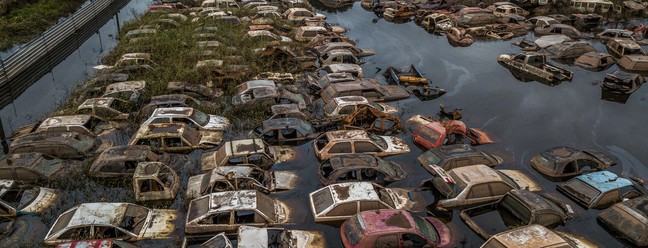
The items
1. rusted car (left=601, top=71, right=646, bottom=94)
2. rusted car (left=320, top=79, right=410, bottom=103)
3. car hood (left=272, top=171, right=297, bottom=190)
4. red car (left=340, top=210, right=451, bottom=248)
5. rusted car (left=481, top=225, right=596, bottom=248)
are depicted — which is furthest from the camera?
rusted car (left=601, top=71, right=646, bottom=94)

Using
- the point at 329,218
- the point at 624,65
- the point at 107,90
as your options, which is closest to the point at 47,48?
the point at 107,90

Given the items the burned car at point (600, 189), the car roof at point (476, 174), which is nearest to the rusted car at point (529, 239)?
the car roof at point (476, 174)

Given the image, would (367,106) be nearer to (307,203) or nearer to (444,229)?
(307,203)

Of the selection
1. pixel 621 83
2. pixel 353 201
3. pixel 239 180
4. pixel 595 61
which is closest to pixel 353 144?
pixel 353 201

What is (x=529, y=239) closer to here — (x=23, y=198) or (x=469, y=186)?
(x=469, y=186)

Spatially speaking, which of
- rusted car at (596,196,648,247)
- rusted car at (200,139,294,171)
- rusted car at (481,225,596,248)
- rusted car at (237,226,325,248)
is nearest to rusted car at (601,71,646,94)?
rusted car at (596,196,648,247)

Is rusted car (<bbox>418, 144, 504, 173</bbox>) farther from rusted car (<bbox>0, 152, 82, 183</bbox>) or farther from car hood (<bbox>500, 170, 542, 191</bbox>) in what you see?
rusted car (<bbox>0, 152, 82, 183</bbox>)
